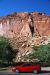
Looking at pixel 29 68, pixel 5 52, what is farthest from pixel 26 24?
pixel 29 68

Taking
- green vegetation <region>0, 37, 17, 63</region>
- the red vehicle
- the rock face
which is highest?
the rock face

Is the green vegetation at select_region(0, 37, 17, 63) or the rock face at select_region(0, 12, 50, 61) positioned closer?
the green vegetation at select_region(0, 37, 17, 63)

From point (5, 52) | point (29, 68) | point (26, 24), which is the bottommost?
point (29, 68)

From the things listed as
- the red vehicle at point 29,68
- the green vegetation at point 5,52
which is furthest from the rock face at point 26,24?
the red vehicle at point 29,68

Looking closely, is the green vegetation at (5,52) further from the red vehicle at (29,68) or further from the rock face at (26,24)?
the rock face at (26,24)

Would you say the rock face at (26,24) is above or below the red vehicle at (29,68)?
above

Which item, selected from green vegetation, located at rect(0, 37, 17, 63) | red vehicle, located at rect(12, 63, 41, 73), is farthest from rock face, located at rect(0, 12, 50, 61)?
red vehicle, located at rect(12, 63, 41, 73)

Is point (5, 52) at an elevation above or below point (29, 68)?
above

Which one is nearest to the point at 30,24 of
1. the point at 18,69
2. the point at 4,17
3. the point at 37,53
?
the point at 4,17

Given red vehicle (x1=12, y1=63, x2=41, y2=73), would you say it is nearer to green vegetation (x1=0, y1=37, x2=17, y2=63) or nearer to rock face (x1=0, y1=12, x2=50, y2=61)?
green vegetation (x1=0, y1=37, x2=17, y2=63)

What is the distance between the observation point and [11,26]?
497 ft

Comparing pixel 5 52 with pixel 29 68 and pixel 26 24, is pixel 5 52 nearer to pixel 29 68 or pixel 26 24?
pixel 29 68

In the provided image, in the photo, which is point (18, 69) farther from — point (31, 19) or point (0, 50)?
point (31, 19)

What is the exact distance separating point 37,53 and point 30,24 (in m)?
88.3
